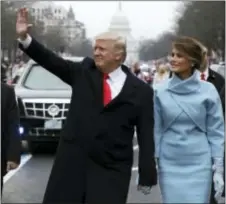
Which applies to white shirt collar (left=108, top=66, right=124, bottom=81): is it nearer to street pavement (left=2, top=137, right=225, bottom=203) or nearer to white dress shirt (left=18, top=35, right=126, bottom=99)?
white dress shirt (left=18, top=35, right=126, bottom=99)

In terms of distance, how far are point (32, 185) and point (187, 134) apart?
516 centimetres

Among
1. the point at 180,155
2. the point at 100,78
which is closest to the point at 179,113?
the point at 180,155

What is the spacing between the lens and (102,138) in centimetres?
478

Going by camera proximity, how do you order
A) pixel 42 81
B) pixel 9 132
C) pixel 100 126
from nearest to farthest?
pixel 100 126
pixel 9 132
pixel 42 81

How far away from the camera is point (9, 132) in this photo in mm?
5605

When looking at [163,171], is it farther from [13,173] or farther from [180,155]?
[13,173]

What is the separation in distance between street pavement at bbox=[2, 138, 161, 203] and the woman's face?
3913mm

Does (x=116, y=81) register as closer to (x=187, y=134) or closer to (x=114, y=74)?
(x=114, y=74)

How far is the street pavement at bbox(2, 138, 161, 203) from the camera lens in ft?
29.5

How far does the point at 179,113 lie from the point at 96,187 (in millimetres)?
789

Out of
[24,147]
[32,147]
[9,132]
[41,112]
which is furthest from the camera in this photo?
[24,147]

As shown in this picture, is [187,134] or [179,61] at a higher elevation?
[179,61]

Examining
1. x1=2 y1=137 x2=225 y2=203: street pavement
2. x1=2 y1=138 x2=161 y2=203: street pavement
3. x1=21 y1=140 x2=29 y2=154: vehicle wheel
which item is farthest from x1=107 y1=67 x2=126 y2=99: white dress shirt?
x1=21 y1=140 x2=29 y2=154: vehicle wheel

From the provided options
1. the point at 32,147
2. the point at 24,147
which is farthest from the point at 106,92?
the point at 24,147
